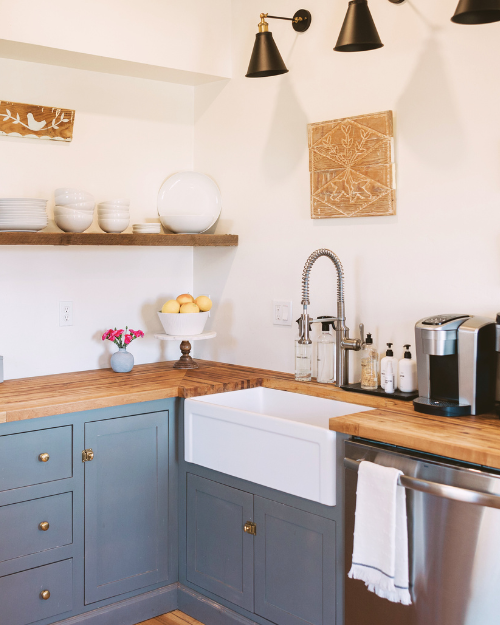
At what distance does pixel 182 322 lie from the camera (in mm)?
2836

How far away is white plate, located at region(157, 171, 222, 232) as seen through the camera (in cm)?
300

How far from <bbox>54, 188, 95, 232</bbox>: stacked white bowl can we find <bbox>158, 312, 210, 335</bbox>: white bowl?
1.68 ft

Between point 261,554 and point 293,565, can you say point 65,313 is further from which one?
point 293,565

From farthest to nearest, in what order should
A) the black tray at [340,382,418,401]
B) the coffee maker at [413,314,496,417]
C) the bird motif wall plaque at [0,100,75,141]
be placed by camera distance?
the bird motif wall plaque at [0,100,75,141]
the black tray at [340,382,418,401]
the coffee maker at [413,314,496,417]

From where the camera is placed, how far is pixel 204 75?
9.64 ft

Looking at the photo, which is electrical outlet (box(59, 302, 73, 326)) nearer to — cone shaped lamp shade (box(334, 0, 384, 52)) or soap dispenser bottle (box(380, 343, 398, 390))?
soap dispenser bottle (box(380, 343, 398, 390))

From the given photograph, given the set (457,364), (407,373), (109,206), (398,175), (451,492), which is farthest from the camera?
(109,206)

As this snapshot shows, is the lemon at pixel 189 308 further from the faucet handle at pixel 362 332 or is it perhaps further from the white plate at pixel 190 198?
the faucet handle at pixel 362 332

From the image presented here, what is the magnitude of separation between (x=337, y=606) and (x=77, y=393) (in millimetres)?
1101

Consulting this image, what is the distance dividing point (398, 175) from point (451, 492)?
1.16 meters

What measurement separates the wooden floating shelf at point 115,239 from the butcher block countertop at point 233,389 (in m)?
0.54

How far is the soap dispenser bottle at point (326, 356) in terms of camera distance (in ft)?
8.25

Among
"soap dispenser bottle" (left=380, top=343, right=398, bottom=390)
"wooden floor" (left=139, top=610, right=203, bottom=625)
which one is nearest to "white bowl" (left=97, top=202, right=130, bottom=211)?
"soap dispenser bottle" (left=380, top=343, right=398, bottom=390)

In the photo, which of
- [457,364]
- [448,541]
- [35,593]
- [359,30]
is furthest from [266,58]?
[35,593]
